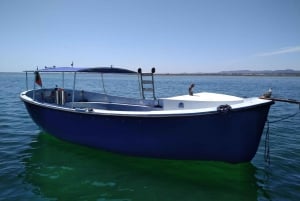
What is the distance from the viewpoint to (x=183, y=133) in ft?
22.0

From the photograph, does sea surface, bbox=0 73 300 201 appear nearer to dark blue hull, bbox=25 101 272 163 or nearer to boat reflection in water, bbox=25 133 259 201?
boat reflection in water, bbox=25 133 259 201

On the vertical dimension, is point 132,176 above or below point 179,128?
below

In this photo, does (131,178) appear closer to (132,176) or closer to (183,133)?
(132,176)

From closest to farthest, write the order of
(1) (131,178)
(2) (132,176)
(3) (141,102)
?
(1) (131,178), (2) (132,176), (3) (141,102)

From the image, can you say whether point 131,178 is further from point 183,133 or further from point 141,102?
point 141,102

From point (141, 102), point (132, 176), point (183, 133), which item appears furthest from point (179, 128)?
point (141, 102)

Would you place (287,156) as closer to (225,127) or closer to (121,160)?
(225,127)

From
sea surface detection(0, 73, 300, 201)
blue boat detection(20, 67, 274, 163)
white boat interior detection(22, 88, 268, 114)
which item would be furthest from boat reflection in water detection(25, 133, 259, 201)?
white boat interior detection(22, 88, 268, 114)

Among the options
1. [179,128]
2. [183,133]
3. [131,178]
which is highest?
[179,128]

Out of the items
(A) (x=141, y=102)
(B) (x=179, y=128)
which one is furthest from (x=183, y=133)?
(A) (x=141, y=102)

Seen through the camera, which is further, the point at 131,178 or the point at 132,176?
the point at 132,176

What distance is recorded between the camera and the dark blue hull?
252 inches

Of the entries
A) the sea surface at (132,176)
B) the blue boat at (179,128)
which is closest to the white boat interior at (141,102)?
the blue boat at (179,128)

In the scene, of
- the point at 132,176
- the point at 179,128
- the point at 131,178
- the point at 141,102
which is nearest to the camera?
the point at 179,128
